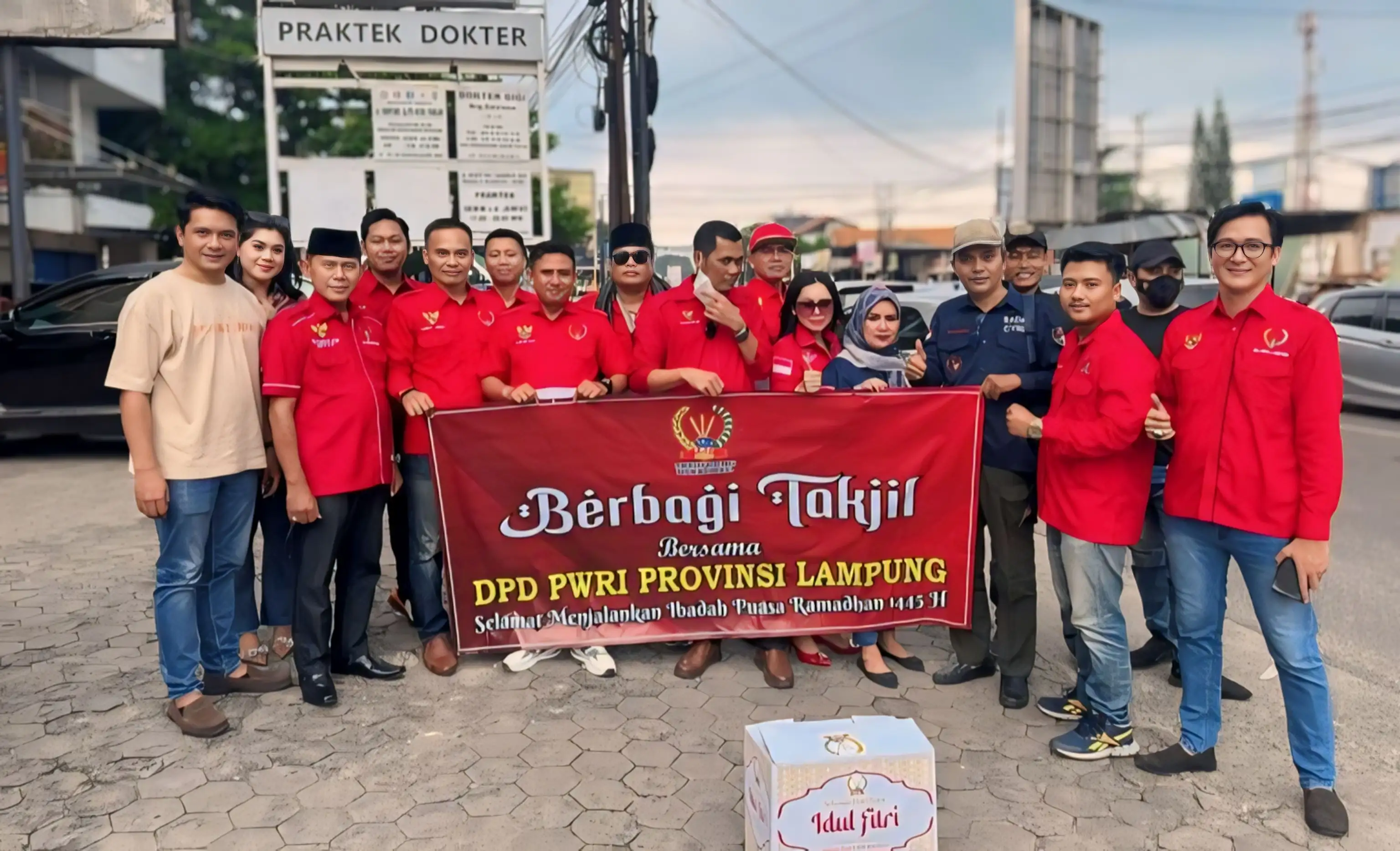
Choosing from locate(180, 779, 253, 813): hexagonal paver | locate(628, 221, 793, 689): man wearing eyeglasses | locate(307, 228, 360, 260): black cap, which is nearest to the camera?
locate(180, 779, 253, 813): hexagonal paver

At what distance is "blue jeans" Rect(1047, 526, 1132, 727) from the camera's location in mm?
3172

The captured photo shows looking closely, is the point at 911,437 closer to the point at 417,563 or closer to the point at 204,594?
the point at 417,563

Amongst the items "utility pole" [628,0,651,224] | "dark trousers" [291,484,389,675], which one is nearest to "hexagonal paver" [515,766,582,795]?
"dark trousers" [291,484,389,675]

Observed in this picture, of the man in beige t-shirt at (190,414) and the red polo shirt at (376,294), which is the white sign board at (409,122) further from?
the man in beige t-shirt at (190,414)

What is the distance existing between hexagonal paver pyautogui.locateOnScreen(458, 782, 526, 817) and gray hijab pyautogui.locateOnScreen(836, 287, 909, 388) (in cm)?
195

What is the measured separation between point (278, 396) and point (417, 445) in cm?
61

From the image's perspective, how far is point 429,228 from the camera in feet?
13.1

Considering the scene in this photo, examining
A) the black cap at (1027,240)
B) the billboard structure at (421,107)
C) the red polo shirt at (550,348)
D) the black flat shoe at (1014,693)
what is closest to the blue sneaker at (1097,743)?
the black flat shoe at (1014,693)

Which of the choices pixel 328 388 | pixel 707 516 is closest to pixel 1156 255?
pixel 707 516

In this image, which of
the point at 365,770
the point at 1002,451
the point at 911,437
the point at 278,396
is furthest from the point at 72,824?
the point at 1002,451

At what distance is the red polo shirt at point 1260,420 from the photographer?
2.65m

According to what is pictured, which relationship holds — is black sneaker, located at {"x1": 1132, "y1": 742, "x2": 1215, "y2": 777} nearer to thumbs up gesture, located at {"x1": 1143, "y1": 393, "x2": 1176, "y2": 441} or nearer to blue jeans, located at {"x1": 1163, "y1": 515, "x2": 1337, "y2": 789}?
blue jeans, located at {"x1": 1163, "y1": 515, "x2": 1337, "y2": 789}

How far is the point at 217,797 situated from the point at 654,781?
139cm

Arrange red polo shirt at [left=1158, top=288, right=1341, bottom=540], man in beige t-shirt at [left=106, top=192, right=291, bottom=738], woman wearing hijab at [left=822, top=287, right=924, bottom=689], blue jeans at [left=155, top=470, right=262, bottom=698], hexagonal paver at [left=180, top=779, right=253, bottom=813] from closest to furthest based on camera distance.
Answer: red polo shirt at [left=1158, top=288, right=1341, bottom=540] < hexagonal paver at [left=180, top=779, right=253, bottom=813] < man in beige t-shirt at [left=106, top=192, right=291, bottom=738] < blue jeans at [left=155, top=470, right=262, bottom=698] < woman wearing hijab at [left=822, top=287, right=924, bottom=689]
